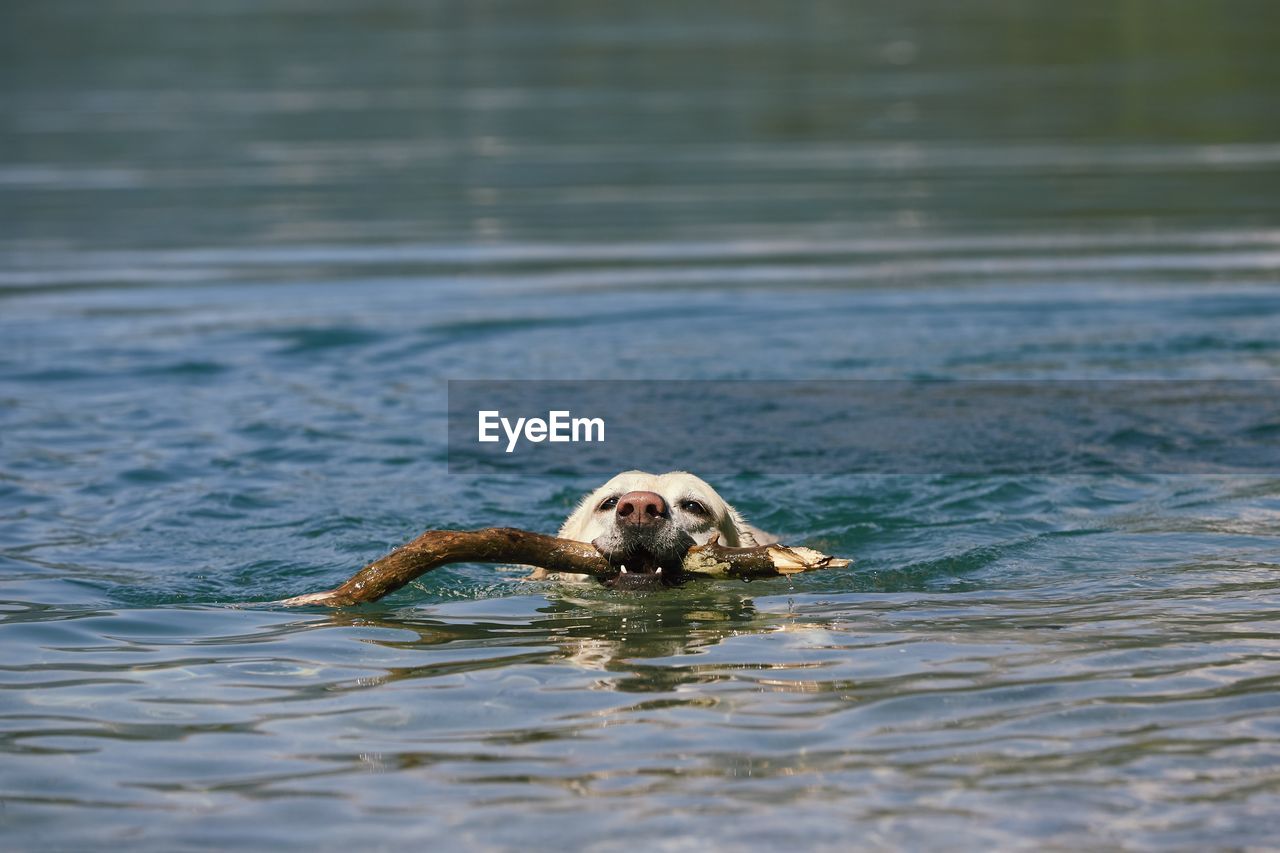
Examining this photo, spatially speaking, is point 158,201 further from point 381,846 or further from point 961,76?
point 381,846

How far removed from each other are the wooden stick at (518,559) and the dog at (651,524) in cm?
8

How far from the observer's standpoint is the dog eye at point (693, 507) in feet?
25.9

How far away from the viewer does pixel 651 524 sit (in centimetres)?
756

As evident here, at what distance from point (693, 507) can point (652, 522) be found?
0.41m

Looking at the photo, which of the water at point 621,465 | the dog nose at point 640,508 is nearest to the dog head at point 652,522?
the dog nose at point 640,508

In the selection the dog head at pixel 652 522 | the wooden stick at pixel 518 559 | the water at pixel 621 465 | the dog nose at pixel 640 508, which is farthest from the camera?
the dog head at pixel 652 522

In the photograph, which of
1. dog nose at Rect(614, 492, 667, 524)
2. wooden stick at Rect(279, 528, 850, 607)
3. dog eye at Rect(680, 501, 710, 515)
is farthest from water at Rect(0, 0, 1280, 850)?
dog nose at Rect(614, 492, 667, 524)

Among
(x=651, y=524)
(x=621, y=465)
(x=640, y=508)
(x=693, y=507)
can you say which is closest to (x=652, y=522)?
(x=651, y=524)

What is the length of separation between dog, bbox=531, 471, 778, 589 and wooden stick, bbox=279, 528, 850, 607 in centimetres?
8

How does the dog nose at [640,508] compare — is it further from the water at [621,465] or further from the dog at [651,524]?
the water at [621,465]

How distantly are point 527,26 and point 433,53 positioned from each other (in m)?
4.64

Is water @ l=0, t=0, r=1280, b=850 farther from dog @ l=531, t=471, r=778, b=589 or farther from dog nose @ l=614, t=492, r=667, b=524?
dog nose @ l=614, t=492, r=667, b=524

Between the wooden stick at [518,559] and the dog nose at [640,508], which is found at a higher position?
the dog nose at [640,508]

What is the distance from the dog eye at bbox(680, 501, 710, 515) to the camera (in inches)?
311
